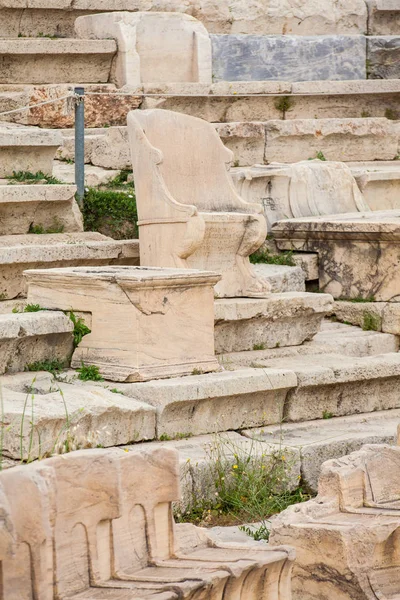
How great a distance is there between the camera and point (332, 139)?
11.9 m

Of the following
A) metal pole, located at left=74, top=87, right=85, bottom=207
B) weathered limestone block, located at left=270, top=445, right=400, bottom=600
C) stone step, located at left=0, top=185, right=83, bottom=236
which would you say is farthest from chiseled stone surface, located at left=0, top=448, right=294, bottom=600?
metal pole, located at left=74, top=87, right=85, bottom=207

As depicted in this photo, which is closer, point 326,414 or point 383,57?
point 326,414

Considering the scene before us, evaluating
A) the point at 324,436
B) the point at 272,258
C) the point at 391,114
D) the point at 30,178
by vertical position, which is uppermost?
the point at 391,114

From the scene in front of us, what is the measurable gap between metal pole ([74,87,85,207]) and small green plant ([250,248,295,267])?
1.45m

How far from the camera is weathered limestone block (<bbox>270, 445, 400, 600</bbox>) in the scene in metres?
4.98

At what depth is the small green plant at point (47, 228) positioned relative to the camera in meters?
8.90

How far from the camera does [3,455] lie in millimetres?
5961

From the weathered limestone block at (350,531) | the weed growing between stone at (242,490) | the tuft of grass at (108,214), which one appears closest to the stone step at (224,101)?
the tuft of grass at (108,214)

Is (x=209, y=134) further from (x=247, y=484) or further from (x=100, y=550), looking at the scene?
(x=100, y=550)

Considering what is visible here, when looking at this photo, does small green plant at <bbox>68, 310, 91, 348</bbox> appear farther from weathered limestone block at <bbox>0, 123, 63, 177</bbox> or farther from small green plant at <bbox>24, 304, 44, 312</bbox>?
weathered limestone block at <bbox>0, 123, 63, 177</bbox>

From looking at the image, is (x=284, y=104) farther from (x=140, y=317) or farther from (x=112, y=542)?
(x=112, y=542)

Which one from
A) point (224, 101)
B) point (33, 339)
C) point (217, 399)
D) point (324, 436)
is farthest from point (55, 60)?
point (324, 436)

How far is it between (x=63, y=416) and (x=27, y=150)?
→ 361cm

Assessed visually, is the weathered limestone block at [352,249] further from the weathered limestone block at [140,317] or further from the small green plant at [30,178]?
the weathered limestone block at [140,317]
